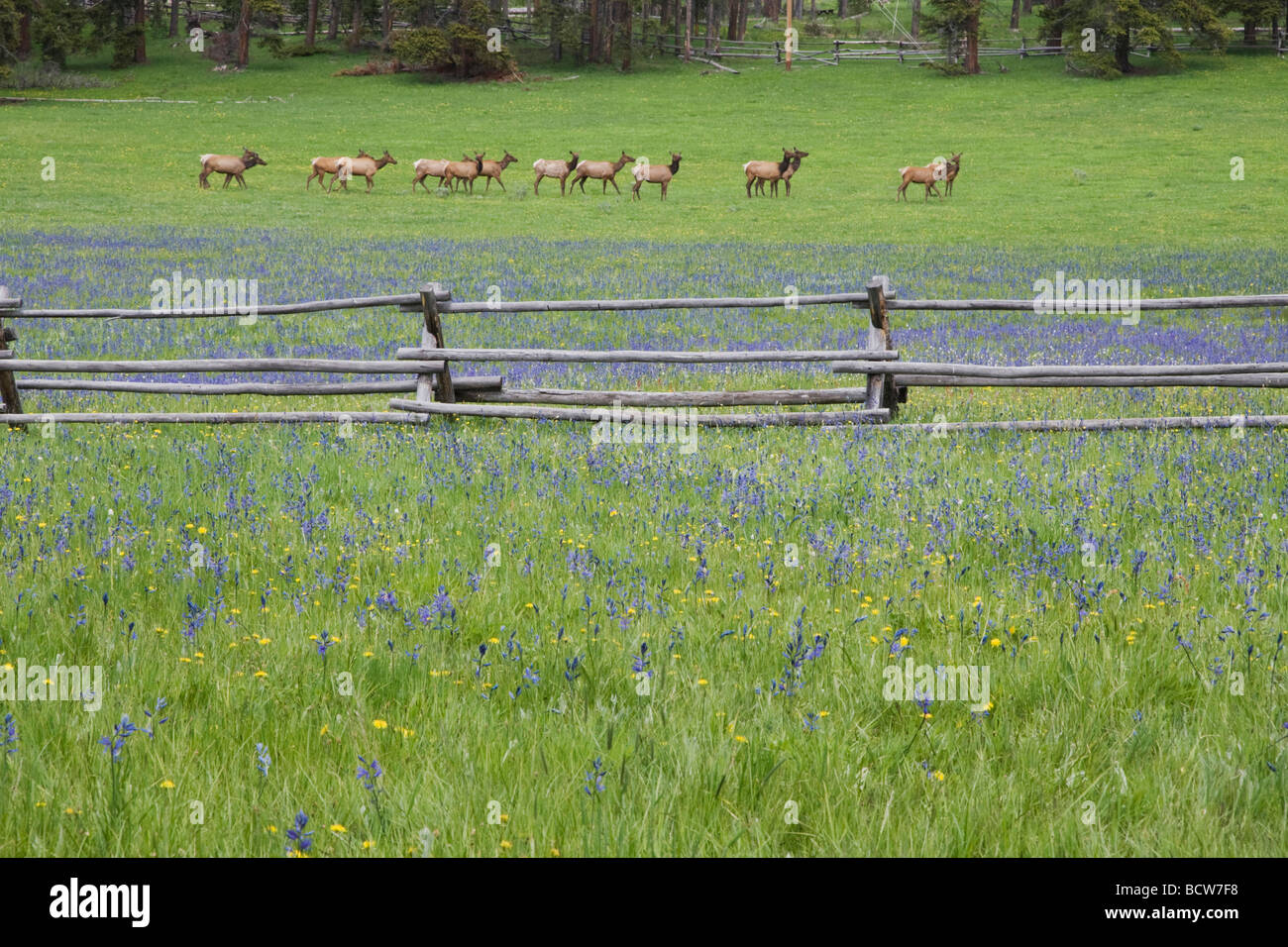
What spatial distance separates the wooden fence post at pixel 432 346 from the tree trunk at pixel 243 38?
6098 cm

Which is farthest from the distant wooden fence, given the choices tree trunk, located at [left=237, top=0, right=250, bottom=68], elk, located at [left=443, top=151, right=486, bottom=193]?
tree trunk, located at [left=237, top=0, right=250, bottom=68]

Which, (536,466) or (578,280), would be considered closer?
(536,466)

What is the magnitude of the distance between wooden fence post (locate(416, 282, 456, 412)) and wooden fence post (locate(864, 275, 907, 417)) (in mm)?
4000

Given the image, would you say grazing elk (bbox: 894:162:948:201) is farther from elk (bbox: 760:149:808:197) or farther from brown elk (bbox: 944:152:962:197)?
elk (bbox: 760:149:808:197)

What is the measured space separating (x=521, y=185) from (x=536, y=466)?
3614cm

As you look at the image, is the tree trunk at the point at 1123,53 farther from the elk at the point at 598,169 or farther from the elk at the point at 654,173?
the elk at the point at 598,169

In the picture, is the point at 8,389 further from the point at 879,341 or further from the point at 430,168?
the point at 430,168

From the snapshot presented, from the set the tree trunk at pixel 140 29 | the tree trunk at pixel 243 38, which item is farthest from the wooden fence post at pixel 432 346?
the tree trunk at pixel 140 29

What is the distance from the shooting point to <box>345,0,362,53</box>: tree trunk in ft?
226

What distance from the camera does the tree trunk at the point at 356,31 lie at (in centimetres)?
6888

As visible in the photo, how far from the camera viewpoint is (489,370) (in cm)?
1488
